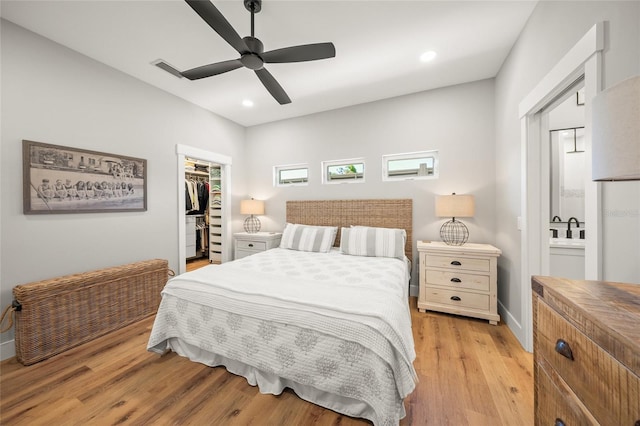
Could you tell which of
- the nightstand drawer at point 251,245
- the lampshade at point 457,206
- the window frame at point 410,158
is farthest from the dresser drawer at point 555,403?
the nightstand drawer at point 251,245

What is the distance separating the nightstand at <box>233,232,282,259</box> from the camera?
3.76 meters

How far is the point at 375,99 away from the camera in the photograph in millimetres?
3381

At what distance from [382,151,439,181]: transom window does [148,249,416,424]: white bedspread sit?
5.40 ft

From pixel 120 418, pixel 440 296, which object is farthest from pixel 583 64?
pixel 120 418

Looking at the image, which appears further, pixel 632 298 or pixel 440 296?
pixel 440 296

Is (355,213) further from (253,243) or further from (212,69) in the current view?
(212,69)

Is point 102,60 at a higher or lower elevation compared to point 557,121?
higher

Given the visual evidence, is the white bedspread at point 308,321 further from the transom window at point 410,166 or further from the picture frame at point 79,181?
the transom window at point 410,166

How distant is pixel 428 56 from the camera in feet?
7.90

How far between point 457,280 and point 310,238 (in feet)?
5.96

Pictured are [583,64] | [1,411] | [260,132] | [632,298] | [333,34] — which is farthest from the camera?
[260,132]

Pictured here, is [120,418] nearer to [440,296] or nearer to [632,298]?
[632,298]

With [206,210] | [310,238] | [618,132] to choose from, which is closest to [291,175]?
[310,238]

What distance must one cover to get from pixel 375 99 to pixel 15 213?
4.02 m
